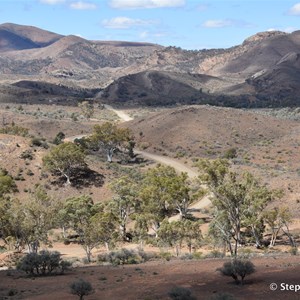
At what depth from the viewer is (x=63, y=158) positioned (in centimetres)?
6744

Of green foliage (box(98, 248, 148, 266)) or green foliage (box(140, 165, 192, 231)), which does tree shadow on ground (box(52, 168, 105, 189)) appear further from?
green foliage (box(98, 248, 148, 266))

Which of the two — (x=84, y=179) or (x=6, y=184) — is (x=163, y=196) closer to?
(x=84, y=179)

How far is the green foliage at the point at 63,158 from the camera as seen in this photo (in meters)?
66.9

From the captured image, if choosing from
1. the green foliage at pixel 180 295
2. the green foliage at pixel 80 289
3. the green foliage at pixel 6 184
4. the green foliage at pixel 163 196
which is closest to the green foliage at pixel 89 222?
the green foliage at pixel 163 196

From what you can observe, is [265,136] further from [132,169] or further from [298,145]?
[132,169]

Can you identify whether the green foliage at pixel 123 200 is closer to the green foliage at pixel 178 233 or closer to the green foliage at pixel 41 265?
the green foliage at pixel 178 233

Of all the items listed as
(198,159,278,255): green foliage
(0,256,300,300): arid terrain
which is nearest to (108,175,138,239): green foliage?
(0,256,300,300): arid terrain

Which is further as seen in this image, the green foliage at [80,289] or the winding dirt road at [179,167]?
the winding dirt road at [179,167]

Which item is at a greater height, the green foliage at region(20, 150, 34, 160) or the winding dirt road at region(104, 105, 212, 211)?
the green foliage at region(20, 150, 34, 160)

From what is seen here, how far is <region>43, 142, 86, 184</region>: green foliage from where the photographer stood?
220ft

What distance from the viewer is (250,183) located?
106 feet

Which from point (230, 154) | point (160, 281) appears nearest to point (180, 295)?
point (160, 281)

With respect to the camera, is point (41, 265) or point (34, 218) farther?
point (34, 218)

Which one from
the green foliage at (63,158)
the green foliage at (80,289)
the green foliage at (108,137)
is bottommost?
the green foliage at (80,289)
